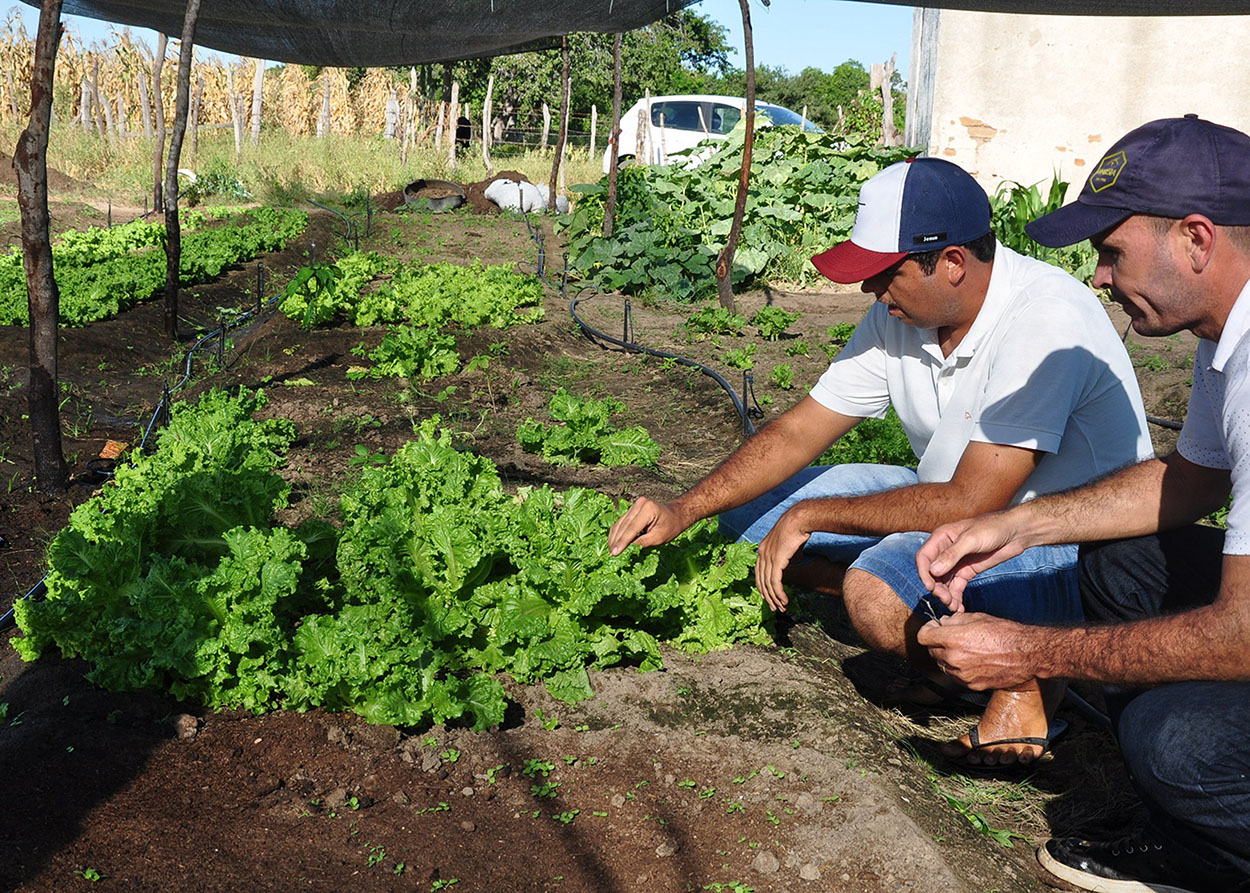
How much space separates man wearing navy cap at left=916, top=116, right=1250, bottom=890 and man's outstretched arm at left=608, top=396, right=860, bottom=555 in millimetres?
844

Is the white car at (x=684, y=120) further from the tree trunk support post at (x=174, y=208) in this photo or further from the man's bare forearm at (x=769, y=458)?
the man's bare forearm at (x=769, y=458)

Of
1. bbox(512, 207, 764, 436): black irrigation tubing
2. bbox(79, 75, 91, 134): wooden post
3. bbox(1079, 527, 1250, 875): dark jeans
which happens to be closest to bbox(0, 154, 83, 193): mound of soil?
bbox(79, 75, 91, 134): wooden post

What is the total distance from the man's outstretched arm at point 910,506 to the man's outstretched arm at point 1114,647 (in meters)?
0.54

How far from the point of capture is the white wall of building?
434 inches

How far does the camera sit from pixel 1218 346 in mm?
2266

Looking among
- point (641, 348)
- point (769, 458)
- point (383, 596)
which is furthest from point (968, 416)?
point (641, 348)

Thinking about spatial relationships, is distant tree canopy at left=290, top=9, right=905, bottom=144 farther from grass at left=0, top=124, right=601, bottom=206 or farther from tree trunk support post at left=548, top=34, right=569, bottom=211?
tree trunk support post at left=548, top=34, right=569, bottom=211

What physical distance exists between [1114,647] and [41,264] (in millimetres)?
4654

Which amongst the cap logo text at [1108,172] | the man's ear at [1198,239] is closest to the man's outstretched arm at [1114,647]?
the man's ear at [1198,239]

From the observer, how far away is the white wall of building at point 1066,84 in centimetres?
1103

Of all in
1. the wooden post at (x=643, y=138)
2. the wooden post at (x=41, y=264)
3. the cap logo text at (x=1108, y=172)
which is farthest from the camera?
the wooden post at (x=643, y=138)

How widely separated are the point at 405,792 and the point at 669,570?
1.13 metres

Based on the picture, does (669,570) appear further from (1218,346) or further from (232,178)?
(232,178)

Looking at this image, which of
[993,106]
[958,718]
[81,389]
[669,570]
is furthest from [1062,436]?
[993,106]
